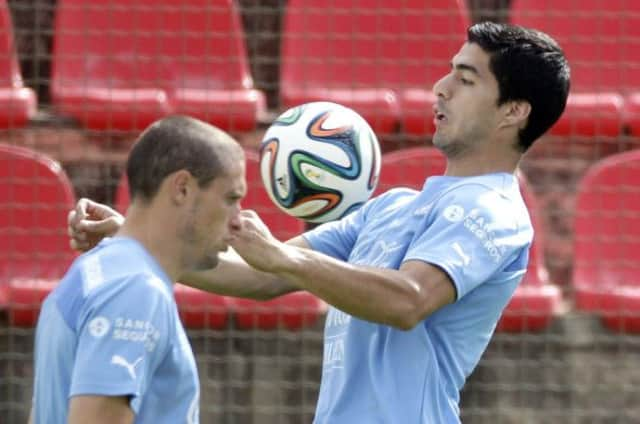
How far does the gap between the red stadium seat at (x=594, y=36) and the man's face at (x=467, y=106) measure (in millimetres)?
2862

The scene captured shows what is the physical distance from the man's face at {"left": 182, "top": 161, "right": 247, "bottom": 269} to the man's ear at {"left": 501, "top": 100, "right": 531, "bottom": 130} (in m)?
0.93

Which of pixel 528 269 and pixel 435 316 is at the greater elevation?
pixel 435 316

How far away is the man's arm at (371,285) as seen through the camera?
3.13 metres

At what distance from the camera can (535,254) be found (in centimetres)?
598

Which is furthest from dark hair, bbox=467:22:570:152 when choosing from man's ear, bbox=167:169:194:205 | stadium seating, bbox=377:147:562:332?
stadium seating, bbox=377:147:562:332

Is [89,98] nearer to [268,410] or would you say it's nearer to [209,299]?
[209,299]

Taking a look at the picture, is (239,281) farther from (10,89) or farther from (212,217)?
(10,89)

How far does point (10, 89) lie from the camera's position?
19.8 ft

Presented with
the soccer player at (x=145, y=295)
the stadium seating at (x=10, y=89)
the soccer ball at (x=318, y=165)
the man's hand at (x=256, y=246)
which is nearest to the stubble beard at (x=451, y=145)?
the soccer ball at (x=318, y=165)

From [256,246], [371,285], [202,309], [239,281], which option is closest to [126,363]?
[256,246]

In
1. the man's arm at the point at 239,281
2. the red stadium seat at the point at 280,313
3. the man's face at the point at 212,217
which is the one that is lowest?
the red stadium seat at the point at 280,313

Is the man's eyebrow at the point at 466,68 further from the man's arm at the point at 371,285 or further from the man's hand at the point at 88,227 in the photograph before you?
the man's hand at the point at 88,227

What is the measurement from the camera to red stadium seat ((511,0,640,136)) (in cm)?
645

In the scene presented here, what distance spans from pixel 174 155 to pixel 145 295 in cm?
30
